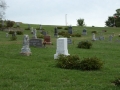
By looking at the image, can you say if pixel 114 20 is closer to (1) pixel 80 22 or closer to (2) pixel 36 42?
(1) pixel 80 22

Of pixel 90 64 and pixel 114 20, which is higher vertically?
pixel 114 20

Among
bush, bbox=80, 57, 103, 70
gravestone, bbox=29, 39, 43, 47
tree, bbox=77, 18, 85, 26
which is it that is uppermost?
tree, bbox=77, 18, 85, 26

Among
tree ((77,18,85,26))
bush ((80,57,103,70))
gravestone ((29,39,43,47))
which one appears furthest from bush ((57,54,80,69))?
tree ((77,18,85,26))

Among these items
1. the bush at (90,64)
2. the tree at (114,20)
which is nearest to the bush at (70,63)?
the bush at (90,64)

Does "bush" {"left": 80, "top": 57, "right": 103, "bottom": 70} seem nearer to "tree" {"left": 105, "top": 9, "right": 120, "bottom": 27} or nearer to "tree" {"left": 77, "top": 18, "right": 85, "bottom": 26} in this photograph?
"tree" {"left": 77, "top": 18, "right": 85, "bottom": 26}

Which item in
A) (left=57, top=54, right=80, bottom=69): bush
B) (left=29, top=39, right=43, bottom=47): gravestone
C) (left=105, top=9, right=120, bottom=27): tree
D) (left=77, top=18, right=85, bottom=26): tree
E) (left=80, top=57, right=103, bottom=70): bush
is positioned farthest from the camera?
(left=105, top=9, right=120, bottom=27): tree

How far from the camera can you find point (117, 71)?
11.6 metres

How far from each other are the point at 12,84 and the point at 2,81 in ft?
1.71

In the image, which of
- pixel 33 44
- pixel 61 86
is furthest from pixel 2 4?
pixel 61 86

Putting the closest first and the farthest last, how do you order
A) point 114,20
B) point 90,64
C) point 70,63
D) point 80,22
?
point 90,64
point 70,63
point 80,22
point 114,20

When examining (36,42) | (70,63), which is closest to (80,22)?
(36,42)

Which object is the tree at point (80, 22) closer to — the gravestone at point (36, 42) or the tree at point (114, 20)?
the tree at point (114, 20)

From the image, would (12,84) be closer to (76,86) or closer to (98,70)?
(76,86)

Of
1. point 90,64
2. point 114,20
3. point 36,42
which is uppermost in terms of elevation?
point 114,20
